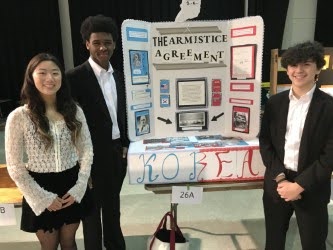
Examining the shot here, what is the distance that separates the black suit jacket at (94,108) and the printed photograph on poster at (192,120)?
1.25 ft

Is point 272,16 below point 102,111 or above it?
above

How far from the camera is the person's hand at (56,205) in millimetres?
1313

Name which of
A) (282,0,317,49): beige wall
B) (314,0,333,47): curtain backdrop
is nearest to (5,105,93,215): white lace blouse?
(282,0,317,49): beige wall

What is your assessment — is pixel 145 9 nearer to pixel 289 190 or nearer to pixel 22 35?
pixel 22 35

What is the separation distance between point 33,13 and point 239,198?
456cm

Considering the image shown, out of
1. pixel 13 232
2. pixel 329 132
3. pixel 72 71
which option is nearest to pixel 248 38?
pixel 329 132

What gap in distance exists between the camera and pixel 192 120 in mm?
1726

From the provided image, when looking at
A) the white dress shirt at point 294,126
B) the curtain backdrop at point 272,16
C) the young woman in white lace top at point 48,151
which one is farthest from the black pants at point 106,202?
the curtain backdrop at point 272,16

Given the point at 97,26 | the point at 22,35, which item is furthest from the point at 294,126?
the point at 22,35

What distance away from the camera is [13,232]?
7.48 feet

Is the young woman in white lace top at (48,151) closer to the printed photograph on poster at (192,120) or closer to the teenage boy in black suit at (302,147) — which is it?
the printed photograph on poster at (192,120)

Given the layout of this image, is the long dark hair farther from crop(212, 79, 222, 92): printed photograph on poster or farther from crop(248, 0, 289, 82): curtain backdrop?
crop(248, 0, 289, 82): curtain backdrop

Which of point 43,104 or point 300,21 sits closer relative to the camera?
point 43,104

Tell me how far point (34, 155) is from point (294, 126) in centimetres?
106
